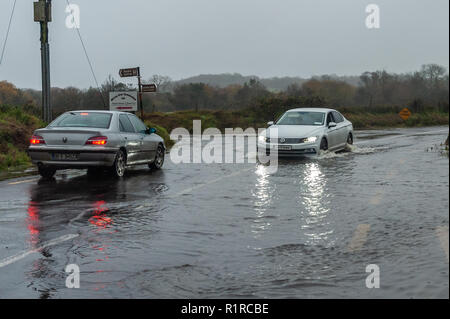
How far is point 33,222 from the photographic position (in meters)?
9.40

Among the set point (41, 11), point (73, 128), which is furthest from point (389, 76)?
point (73, 128)

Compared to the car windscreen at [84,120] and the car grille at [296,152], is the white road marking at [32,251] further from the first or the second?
the car grille at [296,152]

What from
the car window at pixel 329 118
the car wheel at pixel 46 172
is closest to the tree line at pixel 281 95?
the car window at pixel 329 118

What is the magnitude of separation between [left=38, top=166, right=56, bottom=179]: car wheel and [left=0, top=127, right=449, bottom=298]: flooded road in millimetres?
348

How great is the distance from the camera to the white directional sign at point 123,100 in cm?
2761

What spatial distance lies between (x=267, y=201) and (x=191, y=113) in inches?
1715

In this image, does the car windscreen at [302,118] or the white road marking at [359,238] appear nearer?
the white road marking at [359,238]

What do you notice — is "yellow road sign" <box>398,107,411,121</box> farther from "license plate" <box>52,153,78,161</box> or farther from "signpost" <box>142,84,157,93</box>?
"license plate" <box>52,153,78,161</box>

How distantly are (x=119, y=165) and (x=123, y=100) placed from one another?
12698 mm

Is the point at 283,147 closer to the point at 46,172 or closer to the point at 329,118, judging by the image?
the point at 329,118

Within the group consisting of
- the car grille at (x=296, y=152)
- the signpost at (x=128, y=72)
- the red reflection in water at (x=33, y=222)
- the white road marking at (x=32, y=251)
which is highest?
the signpost at (x=128, y=72)

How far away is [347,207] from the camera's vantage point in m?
10.4

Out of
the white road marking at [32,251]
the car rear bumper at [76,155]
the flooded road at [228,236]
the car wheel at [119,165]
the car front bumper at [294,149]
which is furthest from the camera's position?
the car front bumper at [294,149]
